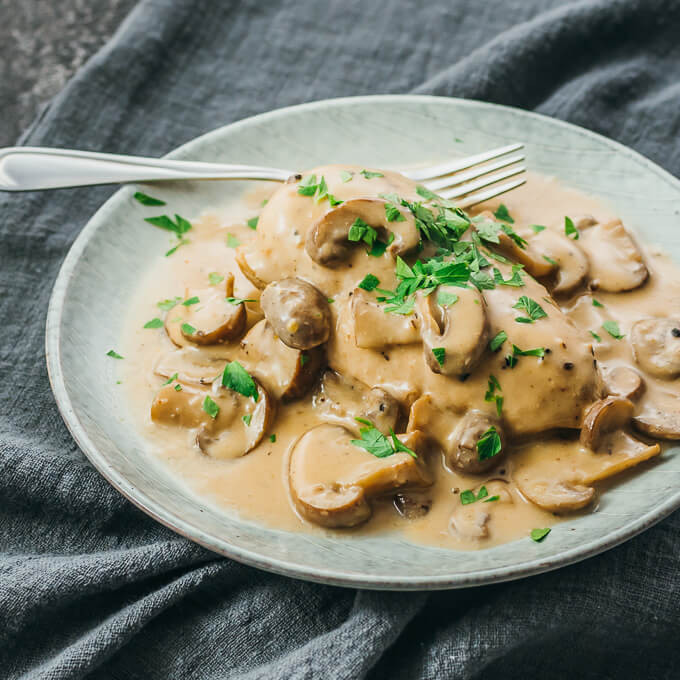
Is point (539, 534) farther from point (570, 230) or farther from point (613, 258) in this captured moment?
point (570, 230)

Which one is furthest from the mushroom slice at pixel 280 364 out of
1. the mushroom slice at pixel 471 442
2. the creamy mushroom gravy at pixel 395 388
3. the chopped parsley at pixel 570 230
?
the chopped parsley at pixel 570 230

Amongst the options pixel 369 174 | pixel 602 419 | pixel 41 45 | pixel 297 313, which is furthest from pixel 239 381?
pixel 41 45

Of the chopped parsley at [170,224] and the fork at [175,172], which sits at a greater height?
the fork at [175,172]

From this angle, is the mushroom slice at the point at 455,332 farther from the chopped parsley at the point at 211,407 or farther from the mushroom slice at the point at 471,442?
the chopped parsley at the point at 211,407

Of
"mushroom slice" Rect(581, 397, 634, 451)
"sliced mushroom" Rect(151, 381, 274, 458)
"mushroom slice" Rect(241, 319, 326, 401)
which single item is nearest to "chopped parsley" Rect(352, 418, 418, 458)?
"mushroom slice" Rect(241, 319, 326, 401)

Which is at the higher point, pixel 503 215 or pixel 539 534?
pixel 503 215
